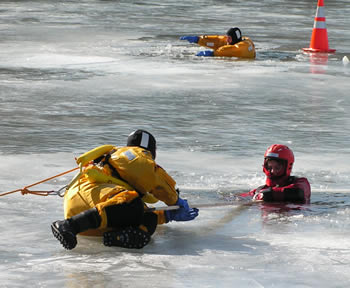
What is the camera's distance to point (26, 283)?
4.73 meters

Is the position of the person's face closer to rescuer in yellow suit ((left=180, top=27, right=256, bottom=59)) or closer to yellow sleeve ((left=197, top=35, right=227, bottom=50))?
rescuer in yellow suit ((left=180, top=27, right=256, bottom=59))

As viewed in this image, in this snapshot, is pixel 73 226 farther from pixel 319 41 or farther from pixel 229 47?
pixel 319 41

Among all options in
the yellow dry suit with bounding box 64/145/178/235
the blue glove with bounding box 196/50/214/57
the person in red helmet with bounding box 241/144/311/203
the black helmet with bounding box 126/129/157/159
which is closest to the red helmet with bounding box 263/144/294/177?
the person in red helmet with bounding box 241/144/311/203

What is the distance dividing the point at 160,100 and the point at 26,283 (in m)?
7.14

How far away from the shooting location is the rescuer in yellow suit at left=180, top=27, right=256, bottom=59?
15945 mm

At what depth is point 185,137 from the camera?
9.46 metres

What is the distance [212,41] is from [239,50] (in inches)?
33.2

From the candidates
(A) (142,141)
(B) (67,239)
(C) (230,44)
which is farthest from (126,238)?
(C) (230,44)

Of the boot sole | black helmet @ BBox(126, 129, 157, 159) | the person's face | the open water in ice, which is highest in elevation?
black helmet @ BBox(126, 129, 157, 159)

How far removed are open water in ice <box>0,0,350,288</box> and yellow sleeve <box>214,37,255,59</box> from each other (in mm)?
283

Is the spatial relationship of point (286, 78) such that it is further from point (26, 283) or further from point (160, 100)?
point (26, 283)

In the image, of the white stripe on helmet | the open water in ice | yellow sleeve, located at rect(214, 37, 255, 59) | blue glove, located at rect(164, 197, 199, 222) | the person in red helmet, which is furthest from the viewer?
yellow sleeve, located at rect(214, 37, 255, 59)

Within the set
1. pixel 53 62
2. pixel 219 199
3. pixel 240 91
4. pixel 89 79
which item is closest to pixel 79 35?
pixel 53 62

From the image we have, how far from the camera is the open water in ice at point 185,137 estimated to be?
5.12 m
